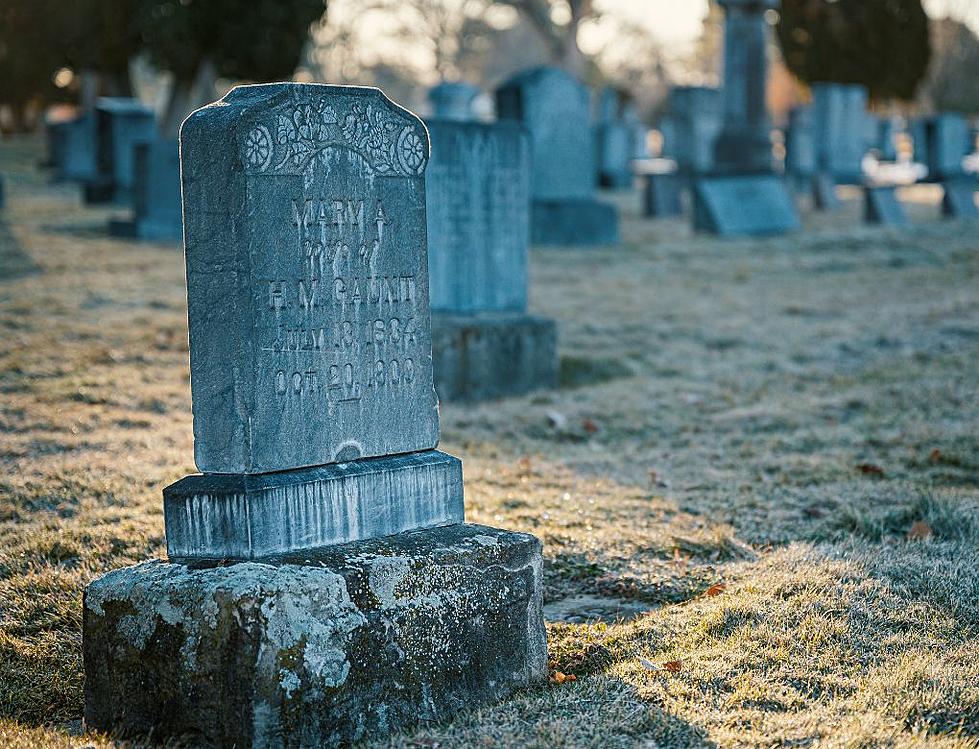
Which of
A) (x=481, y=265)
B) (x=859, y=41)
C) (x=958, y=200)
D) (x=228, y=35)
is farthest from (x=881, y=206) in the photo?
(x=859, y=41)

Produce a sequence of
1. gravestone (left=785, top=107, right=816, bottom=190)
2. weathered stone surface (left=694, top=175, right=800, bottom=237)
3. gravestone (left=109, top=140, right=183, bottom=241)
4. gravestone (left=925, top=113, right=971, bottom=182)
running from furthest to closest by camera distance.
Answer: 1. gravestone (left=785, top=107, right=816, bottom=190)
2. gravestone (left=925, top=113, right=971, bottom=182)
3. weathered stone surface (left=694, top=175, right=800, bottom=237)
4. gravestone (left=109, top=140, right=183, bottom=241)

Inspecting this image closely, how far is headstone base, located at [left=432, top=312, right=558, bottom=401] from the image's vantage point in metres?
8.18

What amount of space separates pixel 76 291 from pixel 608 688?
29.3 feet

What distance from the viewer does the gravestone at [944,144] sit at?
2080cm

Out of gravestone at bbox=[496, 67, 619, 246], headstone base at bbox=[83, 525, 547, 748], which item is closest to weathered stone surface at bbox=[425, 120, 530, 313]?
headstone base at bbox=[83, 525, 547, 748]

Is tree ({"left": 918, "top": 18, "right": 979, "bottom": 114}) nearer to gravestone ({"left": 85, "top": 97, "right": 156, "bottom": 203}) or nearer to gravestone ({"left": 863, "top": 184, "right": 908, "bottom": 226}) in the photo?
gravestone ({"left": 863, "top": 184, "right": 908, "bottom": 226})

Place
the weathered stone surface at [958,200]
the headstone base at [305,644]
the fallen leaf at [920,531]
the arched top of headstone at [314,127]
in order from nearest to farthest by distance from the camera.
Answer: the headstone base at [305,644], the arched top of headstone at [314,127], the fallen leaf at [920,531], the weathered stone surface at [958,200]

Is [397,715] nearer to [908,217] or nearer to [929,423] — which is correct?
[929,423]

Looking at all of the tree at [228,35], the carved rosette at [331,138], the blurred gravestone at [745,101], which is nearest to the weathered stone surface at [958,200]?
the blurred gravestone at [745,101]

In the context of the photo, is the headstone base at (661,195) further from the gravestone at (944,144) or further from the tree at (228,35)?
the tree at (228,35)

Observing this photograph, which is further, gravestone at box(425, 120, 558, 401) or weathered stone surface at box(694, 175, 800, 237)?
weathered stone surface at box(694, 175, 800, 237)

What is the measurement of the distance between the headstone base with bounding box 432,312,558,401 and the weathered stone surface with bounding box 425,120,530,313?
195 millimetres

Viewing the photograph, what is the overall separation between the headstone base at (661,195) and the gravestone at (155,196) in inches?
297

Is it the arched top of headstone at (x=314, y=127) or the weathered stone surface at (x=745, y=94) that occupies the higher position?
the weathered stone surface at (x=745, y=94)
